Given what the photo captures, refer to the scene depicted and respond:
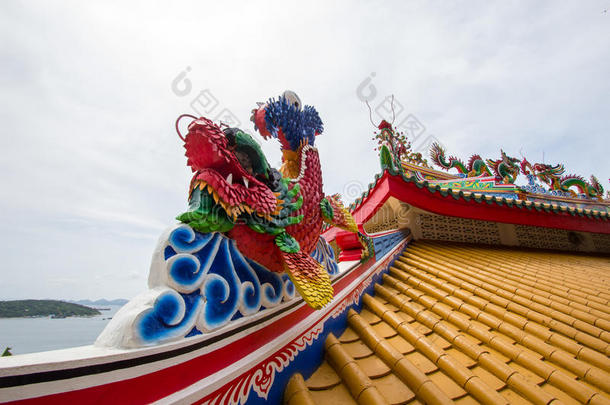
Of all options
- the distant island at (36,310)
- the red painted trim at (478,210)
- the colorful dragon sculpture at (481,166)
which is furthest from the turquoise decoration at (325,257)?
the colorful dragon sculpture at (481,166)

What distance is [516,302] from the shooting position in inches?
99.8

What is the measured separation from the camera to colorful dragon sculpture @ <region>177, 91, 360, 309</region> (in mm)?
1407

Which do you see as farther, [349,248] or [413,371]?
[349,248]

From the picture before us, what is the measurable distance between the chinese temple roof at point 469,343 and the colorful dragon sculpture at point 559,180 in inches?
273

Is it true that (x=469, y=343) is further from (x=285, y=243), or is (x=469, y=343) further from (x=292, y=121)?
(x=292, y=121)

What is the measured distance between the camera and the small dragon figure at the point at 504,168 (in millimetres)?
7836

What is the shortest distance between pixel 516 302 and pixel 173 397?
116 inches

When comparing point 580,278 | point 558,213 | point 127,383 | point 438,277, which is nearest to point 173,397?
point 127,383

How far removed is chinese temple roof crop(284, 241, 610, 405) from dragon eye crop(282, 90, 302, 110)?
1838mm

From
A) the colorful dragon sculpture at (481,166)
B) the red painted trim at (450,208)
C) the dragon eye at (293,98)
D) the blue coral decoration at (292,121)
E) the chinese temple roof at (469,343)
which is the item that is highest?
the colorful dragon sculpture at (481,166)

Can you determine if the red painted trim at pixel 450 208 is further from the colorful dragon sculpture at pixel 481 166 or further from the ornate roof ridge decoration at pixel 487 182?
the colorful dragon sculpture at pixel 481 166

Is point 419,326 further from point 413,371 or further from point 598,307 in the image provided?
point 598,307

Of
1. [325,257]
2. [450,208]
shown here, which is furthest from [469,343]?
[450,208]

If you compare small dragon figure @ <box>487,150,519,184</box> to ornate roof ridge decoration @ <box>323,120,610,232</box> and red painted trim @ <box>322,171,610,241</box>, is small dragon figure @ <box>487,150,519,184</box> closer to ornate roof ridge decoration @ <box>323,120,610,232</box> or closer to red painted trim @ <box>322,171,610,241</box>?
ornate roof ridge decoration @ <box>323,120,610,232</box>
